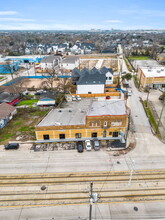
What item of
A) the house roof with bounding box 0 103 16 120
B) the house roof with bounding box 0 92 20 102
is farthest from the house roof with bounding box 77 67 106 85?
the house roof with bounding box 0 103 16 120

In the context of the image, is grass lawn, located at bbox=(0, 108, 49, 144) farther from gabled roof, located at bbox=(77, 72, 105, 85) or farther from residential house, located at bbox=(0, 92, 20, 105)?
gabled roof, located at bbox=(77, 72, 105, 85)

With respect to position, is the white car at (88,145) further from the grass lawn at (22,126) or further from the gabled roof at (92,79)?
the gabled roof at (92,79)

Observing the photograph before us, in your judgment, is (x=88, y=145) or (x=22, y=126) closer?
(x=88, y=145)

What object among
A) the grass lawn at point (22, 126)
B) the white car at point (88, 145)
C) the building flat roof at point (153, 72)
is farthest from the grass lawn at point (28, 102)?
the building flat roof at point (153, 72)

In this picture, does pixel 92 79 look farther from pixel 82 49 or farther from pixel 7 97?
pixel 82 49

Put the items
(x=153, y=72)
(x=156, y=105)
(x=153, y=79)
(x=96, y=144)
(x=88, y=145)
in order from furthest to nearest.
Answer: (x=153, y=72), (x=153, y=79), (x=156, y=105), (x=96, y=144), (x=88, y=145)

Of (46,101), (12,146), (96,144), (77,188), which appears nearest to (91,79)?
(46,101)

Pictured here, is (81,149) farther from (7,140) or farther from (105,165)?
(7,140)
